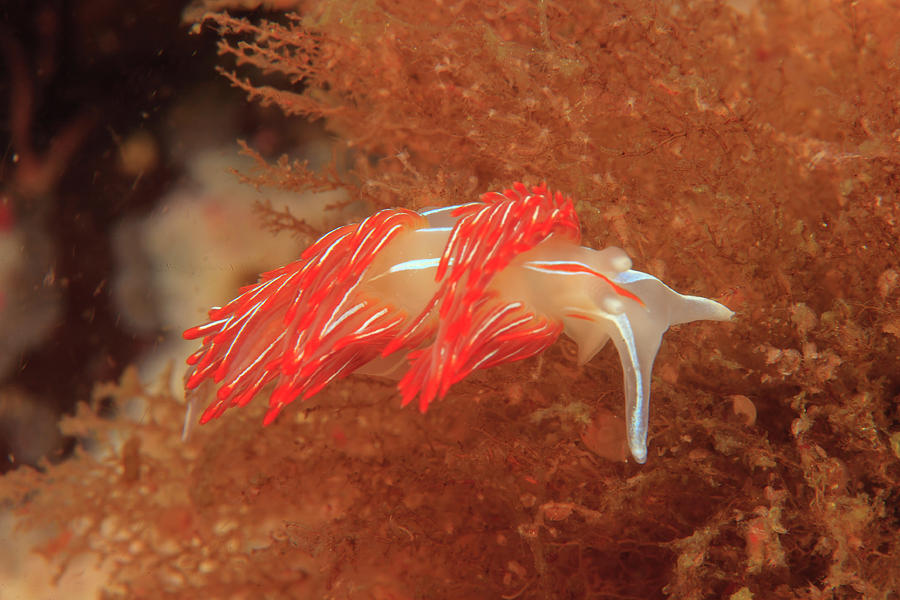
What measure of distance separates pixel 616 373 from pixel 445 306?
99 cm

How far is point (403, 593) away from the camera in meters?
3.11

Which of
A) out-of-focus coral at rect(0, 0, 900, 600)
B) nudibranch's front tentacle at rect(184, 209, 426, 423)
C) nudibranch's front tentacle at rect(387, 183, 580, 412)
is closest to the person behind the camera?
nudibranch's front tentacle at rect(387, 183, 580, 412)

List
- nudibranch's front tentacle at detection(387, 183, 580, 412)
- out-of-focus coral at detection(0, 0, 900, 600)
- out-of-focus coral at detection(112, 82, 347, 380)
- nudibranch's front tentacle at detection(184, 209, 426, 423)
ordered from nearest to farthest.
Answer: nudibranch's front tentacle at detection(387, 183, 580, 412) → nudibranch's front tentacle at detection(184, 209, 426, 423) → out-of-focus coral at detection(0, 0, 900, 600) → out-of-focus coral at detection(112, 82, 347, 380)

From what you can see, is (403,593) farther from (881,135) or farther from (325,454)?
(881,135)

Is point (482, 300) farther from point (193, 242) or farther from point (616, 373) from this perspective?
point (193, 242)

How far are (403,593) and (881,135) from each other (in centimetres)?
292

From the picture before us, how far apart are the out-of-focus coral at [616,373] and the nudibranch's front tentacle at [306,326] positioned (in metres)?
0.82

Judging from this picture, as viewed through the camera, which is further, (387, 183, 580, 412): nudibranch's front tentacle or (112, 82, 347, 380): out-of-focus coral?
(112, 82, 347, 380): out-of-focus coral

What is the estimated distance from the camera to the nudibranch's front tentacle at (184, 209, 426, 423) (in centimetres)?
209

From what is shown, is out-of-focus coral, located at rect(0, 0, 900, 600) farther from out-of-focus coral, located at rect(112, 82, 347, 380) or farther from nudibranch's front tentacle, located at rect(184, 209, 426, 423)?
out-of-focus coral, located at rect(112, 82, 347, 380)

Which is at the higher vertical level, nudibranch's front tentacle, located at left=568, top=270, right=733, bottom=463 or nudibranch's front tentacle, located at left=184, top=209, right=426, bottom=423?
nudibranch's front tentacle, located at left=568, top=270, right=733, bottom=463

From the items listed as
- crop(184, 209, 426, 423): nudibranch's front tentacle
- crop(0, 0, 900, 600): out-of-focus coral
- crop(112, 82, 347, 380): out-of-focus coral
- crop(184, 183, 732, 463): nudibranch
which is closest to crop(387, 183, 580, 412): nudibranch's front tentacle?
crop(184, 183, 732, 463): nudibranch

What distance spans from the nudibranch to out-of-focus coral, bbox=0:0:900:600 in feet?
1.72

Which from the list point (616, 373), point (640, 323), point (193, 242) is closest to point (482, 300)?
point (640, 323)
